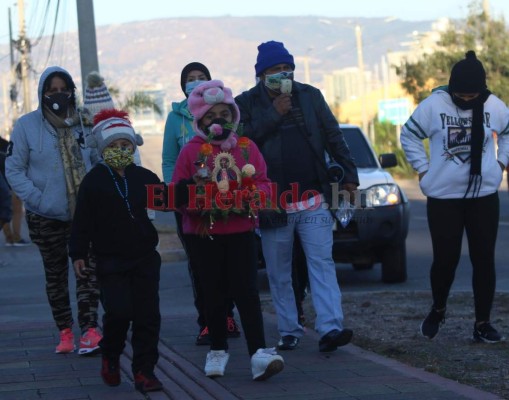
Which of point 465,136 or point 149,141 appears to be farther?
point 149,141

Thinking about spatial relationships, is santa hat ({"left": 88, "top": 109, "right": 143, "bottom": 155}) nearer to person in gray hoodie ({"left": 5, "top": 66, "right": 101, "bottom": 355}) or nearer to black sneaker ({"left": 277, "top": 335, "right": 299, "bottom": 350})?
person in gray hoodie ({"left": 5, "top": 66, "right": 101, "bottom": 355})

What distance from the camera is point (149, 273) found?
269 inches

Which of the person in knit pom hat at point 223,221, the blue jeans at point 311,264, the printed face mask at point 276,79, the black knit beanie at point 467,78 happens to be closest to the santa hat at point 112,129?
the person in knit pom hat at point 223,221

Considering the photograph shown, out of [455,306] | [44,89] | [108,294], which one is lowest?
[455,306]

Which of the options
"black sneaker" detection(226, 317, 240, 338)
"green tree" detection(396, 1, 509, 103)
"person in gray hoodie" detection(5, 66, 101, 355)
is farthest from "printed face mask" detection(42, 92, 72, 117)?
"green tree" detection(396, 1, 509, 103)

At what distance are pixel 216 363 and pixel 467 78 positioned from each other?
2.48m

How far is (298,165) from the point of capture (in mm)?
7727

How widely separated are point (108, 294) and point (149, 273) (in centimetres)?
26

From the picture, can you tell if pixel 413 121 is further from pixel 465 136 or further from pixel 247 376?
pixel 247 376

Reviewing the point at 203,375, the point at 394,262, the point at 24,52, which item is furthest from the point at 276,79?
the point at 24,52

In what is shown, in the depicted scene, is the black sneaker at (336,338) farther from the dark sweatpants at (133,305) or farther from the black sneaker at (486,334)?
the dark sweatpants at (133,305)

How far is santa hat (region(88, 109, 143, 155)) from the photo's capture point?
23.0ft

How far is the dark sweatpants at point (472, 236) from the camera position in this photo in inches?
312

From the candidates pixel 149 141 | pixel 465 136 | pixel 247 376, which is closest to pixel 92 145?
pixel 247 376
